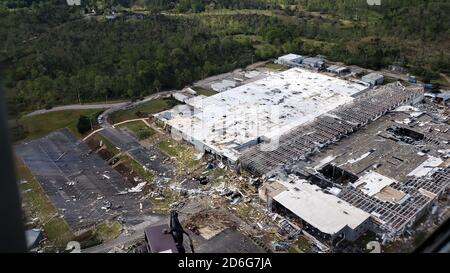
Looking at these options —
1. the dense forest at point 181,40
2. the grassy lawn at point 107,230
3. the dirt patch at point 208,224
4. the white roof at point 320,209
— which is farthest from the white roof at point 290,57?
the grassy lawn at point 107,230

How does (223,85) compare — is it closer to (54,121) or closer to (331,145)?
(331,145)

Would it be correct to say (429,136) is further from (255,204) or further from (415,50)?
(415,50)

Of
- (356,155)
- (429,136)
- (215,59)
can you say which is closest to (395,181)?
(356,155)

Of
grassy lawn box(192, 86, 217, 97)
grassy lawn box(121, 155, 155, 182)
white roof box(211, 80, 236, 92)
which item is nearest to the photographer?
grassy lawn box(121, 155, 155, 182)

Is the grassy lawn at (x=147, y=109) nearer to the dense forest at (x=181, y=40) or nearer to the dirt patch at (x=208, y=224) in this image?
the dense forest at (x=181, y=40)

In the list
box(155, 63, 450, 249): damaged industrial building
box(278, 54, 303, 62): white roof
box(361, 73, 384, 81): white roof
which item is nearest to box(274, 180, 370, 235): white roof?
box(155, 63, 450, 249): damaged industrial building

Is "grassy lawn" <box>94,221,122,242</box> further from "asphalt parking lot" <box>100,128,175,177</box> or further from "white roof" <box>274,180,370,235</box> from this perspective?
"white roof" <box>274,180,370,235</box>
